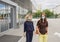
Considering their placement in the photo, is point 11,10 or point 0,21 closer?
point 0,21

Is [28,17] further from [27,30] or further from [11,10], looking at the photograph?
[11,10]

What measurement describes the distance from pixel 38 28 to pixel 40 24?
19 centimetres

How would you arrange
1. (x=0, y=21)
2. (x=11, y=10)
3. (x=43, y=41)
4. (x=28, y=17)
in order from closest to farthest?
(x=43, y=41), (x=28, y=17), (x=0, y=21), (x=11, y=10)

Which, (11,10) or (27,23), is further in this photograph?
(11,10)

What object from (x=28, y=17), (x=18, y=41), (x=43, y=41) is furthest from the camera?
(x=18, y=41)

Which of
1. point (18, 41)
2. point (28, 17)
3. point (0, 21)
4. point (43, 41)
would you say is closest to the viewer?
point (43, 41)

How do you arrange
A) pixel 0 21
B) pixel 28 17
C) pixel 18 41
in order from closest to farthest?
pixel 28 17, pixel 18 41, pixel 0 21

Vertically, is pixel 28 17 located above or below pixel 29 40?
above

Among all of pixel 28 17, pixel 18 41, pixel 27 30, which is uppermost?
pixel 28 17

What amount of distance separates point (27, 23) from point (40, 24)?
2.75ft

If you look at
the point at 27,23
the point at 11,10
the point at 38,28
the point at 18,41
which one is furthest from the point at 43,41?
the point at 11,10

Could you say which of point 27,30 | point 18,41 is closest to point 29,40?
point 27,30

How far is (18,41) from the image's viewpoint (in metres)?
13.5

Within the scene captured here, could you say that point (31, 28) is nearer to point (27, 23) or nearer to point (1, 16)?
point (27, 23)
